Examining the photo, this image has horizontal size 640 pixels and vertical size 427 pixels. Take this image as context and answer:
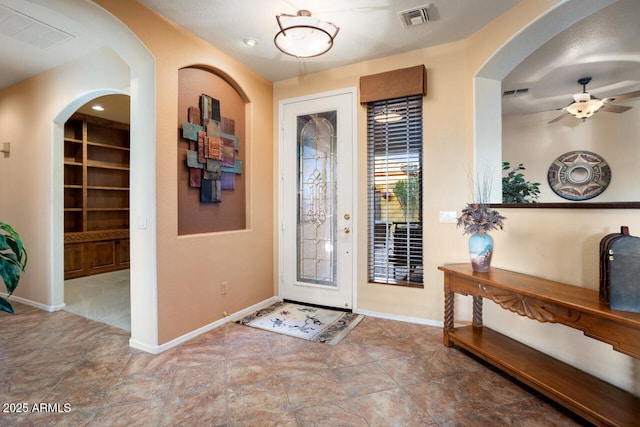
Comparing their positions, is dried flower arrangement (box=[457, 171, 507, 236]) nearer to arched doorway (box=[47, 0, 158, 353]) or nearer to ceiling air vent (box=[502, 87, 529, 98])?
arched doorway (box=[47, 0, 158, 353])

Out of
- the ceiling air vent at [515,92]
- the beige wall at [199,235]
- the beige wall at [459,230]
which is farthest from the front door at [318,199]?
the ceiling air vent at [515,92]

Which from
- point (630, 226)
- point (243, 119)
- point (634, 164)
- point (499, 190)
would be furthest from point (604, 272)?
point (634, 164)

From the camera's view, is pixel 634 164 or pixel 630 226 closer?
pixel 630 226

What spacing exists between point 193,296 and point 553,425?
110 inches

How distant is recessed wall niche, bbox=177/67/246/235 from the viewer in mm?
2793

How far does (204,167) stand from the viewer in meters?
2.96

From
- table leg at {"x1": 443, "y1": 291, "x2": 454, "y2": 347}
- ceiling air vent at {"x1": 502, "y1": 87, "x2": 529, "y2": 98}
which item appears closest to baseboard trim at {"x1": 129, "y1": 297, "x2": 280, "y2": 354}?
table leg at {"x1": 443, "y1": 291, "x2": 454, "y2": 347}

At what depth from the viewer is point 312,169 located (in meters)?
3.70

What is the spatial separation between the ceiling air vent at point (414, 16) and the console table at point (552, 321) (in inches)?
85.1

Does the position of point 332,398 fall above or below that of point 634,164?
below

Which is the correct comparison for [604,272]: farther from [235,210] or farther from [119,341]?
[119,341]

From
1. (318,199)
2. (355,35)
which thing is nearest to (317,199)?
(318,199)

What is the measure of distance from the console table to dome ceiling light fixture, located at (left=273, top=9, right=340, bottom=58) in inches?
86.4

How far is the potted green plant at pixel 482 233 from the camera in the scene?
2326 mm
